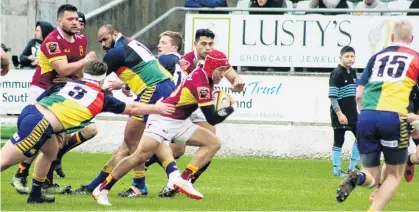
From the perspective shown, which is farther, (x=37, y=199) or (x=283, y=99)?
(x=283, y=99)

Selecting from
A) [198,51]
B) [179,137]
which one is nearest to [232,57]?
[198,51]

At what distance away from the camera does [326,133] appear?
21953mm

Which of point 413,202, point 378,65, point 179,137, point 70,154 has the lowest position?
point 70,154

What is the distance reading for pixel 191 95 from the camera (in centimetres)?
1320

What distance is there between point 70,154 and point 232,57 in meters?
3.74

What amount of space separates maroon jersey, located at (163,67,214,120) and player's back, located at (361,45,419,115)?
2.20 m

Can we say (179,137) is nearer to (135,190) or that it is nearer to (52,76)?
(135,190)

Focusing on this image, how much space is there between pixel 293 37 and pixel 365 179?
10.6 meters

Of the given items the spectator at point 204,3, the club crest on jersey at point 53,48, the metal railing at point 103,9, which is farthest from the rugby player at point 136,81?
the metal railing at point 103,9

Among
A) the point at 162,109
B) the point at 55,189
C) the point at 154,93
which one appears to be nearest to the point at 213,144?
the point at 154,93

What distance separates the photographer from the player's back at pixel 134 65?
14.1 meters

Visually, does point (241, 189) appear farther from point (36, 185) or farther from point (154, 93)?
point (36, 185)

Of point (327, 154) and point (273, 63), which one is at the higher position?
point (273, 63)

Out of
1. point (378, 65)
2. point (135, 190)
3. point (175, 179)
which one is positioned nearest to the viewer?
point (378, 65)
